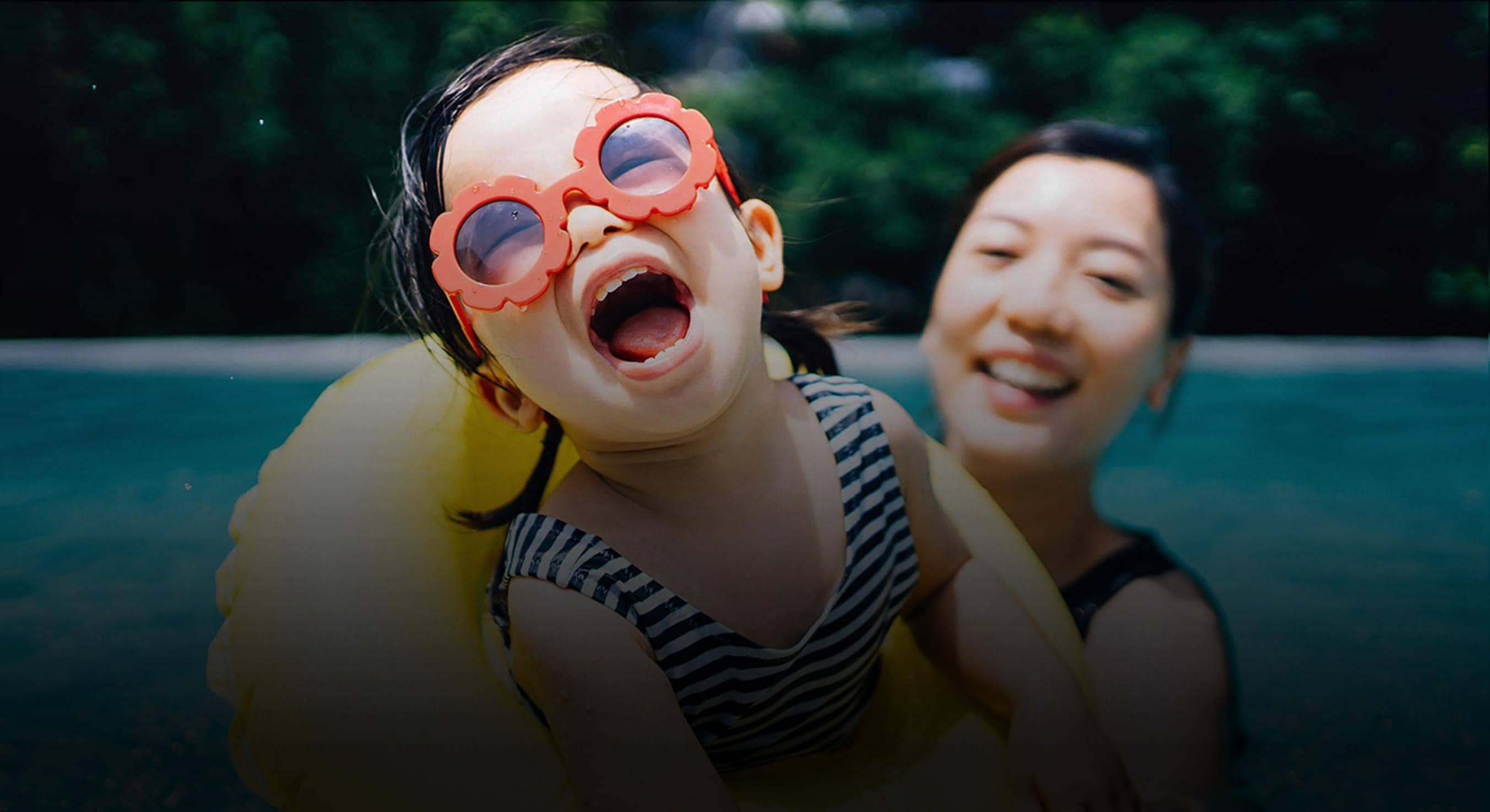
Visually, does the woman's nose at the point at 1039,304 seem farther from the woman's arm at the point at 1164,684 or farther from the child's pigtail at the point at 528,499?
the child's pigtail at the point at 528,499

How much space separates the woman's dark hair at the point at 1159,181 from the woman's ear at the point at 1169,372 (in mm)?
12

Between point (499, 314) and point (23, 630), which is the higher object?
point (499, 314)

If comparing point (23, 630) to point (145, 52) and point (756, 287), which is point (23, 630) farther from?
point (756, 287)

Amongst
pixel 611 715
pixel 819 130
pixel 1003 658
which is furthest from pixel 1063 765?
pixel 819 130

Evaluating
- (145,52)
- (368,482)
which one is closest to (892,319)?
(145,52)

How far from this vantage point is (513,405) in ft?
2.14

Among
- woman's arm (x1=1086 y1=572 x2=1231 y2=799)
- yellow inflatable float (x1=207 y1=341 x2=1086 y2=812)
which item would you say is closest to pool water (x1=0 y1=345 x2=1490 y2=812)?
woman's arm (x1=1086 y1=572 x2=1231 y2=799)

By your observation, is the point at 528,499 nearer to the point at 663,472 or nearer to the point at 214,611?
the point at 663,472

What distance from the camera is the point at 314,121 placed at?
6.03 ft

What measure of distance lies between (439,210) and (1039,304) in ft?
1.74

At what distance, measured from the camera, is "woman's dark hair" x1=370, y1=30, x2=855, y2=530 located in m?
0.64

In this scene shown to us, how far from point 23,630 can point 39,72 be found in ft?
1.62

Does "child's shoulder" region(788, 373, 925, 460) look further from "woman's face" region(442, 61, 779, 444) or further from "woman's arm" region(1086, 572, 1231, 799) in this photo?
"woman's arm" region(1086, 572, 1231, 799)

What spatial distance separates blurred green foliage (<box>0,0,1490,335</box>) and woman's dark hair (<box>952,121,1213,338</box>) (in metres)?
0.14
